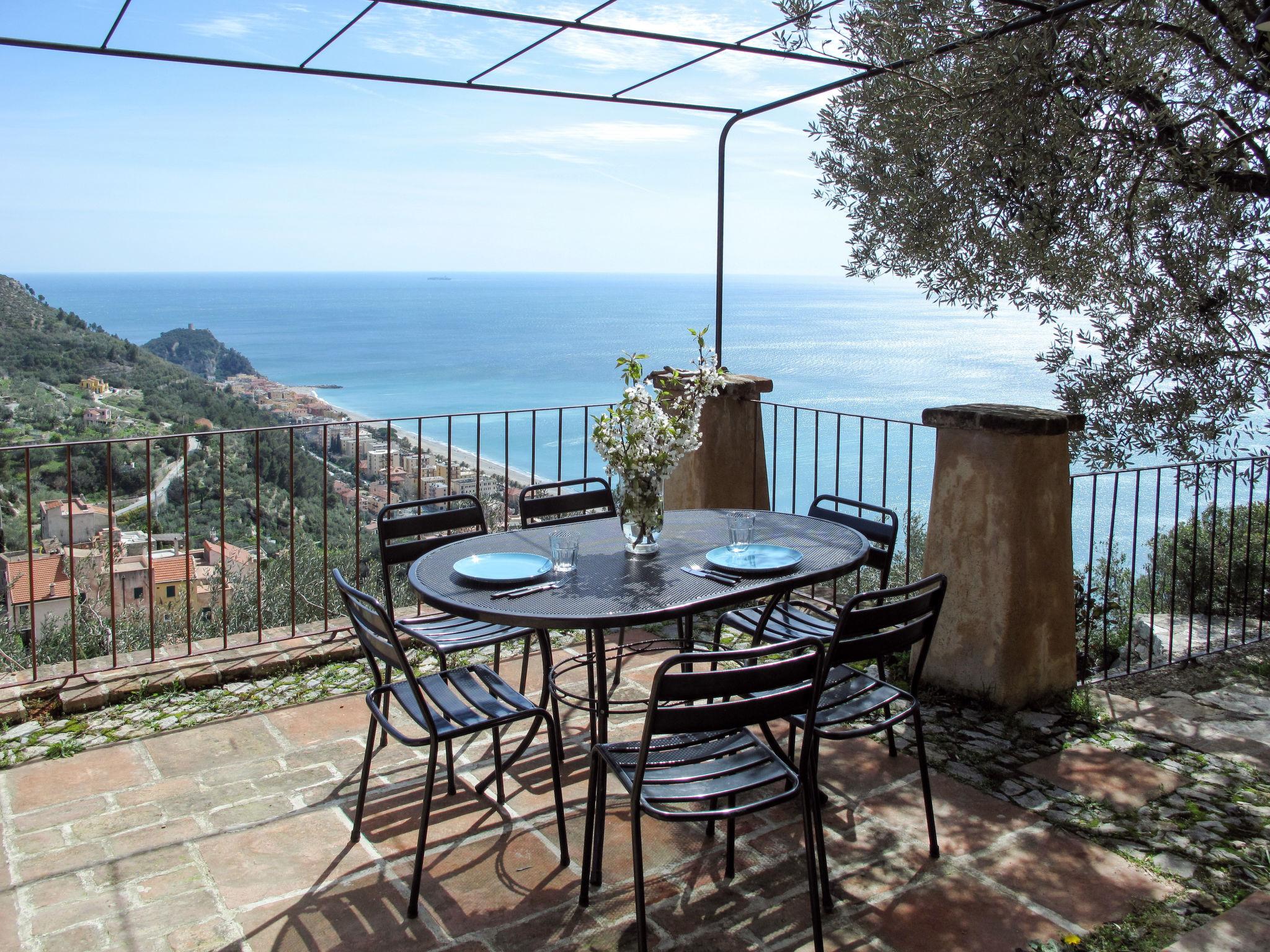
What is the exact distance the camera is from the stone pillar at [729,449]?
16.5 ft

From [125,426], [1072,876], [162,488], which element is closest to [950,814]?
[1072,876]

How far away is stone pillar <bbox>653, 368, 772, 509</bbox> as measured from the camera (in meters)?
5.02

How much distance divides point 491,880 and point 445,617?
112 centimetres

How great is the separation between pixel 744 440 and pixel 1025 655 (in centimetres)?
191

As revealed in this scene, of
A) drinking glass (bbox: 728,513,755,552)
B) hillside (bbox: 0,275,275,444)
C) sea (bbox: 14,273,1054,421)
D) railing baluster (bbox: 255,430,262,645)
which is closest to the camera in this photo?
drinking glass (bbox: 728,513,755,552)

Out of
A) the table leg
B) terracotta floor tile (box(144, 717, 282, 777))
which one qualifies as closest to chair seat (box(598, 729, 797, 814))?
the table leg

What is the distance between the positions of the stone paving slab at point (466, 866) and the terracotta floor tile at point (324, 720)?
0.15 meters

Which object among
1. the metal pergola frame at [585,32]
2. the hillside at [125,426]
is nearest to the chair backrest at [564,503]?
the metal pergola frame at [585,32]

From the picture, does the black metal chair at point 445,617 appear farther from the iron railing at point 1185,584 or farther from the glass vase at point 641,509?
the iron railing at point 1185,584

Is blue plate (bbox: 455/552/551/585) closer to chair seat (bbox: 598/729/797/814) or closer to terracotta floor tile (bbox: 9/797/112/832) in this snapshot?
chair seat (bbox: 598/729/797/814)

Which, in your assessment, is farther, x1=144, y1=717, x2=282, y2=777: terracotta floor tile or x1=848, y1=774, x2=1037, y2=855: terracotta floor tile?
x1=144, y1=717, x2=282, y2=777: terracotta floor tile

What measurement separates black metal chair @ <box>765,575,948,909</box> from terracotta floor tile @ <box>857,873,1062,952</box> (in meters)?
0.15

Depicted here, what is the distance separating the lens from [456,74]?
12.9 feet

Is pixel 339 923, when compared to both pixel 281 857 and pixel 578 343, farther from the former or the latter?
pixel 578 343
